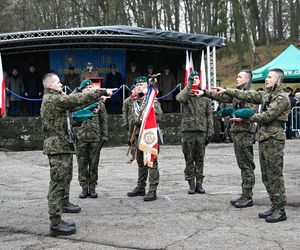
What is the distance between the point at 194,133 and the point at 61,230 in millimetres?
3418

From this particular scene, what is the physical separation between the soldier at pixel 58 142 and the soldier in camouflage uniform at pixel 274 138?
2.22 m

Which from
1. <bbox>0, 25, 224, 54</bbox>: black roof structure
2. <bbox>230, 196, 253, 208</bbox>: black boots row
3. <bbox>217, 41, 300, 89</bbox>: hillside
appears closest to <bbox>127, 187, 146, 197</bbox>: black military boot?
<bbox>230, 196, 253, 208</bbox>: black boots row

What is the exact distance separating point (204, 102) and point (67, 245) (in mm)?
4110

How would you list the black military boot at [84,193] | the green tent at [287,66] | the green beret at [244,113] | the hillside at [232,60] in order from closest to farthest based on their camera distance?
the green beret at [244,113]
the black military boot at [84,193]
the green tent at [287,66]
the hillside at [232,60]

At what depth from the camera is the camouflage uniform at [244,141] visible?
812cm

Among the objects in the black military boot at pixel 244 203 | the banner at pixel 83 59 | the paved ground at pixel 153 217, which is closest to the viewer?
the paved ground at pixel 153 217

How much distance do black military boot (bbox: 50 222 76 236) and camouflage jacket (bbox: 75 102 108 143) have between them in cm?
264

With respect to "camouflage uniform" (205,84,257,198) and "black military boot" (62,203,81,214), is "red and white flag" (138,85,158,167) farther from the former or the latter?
"black military boot" (62,203,81,214)

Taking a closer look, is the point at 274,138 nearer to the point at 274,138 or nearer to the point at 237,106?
the point at 274,138

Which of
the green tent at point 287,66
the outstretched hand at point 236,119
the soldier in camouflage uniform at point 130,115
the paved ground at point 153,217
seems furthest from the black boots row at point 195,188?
the green tent at point 287,66

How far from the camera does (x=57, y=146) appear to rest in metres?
6.70

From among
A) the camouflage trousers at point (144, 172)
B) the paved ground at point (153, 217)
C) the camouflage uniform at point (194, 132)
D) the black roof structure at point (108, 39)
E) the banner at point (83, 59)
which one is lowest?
the paved ground at point (153, 217)

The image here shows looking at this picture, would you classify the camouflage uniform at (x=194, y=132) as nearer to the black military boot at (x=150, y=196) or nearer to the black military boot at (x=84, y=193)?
the black military boot at (x=150, y=196)

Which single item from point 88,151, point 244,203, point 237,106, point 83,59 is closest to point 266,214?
point 244,203
